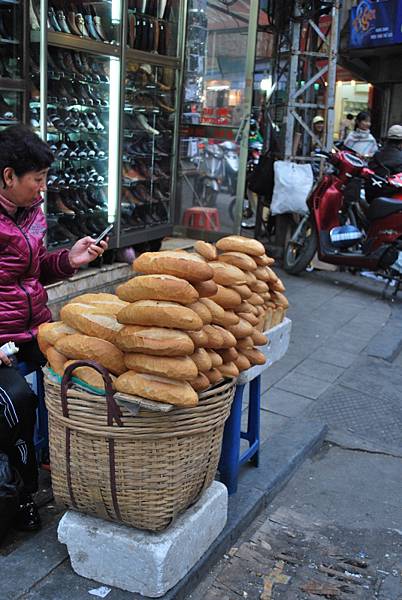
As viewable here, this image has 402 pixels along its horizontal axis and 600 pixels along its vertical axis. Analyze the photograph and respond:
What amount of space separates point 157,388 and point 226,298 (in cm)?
58

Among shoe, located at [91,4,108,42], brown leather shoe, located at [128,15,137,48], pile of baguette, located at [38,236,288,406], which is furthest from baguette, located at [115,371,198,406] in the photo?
brown leather shoe, located at [128,15,137,48]

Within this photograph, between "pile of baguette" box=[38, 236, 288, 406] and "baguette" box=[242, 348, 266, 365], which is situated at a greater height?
"pile of baguette" box=[38, 236, 288, 406]

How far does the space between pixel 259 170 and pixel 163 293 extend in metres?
5.87

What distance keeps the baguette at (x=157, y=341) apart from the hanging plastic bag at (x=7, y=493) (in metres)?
0.71

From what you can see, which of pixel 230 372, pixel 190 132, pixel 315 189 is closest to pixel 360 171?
pixel 315 189

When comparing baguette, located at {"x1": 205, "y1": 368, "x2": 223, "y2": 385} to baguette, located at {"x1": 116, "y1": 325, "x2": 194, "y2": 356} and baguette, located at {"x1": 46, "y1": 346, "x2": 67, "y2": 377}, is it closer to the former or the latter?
baguette, located at {"x1": 116, "y1": 325, "x2": 194, "y2": 356}

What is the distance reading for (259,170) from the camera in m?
7.96

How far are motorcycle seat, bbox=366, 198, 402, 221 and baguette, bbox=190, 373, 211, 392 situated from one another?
5.06 m

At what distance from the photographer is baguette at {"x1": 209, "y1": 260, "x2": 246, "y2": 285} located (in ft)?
8.97

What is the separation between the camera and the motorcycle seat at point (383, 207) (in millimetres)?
6930

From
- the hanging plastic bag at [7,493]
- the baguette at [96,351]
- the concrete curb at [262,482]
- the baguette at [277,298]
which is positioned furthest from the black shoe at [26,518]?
the baguette at [277,298]

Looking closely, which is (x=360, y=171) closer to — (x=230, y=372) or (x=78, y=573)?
(x=230, y=372)

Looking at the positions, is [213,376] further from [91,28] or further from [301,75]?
[301,75]

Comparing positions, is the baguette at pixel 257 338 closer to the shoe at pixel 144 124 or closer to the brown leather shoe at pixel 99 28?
the brown leather shoe at pixel 99 28
